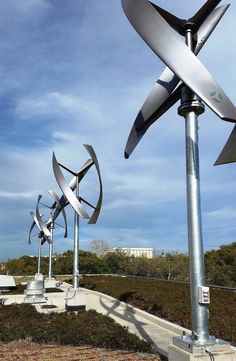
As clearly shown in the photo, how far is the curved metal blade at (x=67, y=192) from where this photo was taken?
14180 millimetres

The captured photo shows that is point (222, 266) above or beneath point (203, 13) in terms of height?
beneath

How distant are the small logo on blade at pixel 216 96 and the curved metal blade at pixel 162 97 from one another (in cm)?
151

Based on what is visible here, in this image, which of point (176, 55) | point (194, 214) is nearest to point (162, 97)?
point (176, 55)

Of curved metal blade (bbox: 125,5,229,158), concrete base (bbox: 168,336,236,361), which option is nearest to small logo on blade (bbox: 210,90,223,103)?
curved metal blade (bbox: 125,5,229,158)

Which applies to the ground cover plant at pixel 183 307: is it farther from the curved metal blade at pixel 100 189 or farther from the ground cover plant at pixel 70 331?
the curved metal blade at pixel 100 189

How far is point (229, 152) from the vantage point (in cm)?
643

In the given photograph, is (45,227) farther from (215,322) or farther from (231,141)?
(231,141)

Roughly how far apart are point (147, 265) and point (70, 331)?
31.6 m

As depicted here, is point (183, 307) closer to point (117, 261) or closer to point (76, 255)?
point (76, 255)

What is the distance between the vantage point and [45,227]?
26375 mm

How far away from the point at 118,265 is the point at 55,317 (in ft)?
109

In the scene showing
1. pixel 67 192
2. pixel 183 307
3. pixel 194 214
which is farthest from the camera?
pixel 67 192

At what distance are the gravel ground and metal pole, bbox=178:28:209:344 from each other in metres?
2.27

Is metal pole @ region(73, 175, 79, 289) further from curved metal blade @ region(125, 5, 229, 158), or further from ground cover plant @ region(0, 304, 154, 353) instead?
curved metal blade @ region(125, 5, 229, 158)
